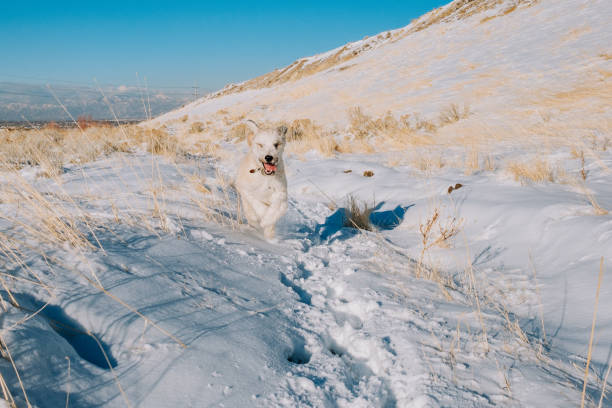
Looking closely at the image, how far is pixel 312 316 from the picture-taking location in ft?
8.08

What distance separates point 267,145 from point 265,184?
0.54 metres

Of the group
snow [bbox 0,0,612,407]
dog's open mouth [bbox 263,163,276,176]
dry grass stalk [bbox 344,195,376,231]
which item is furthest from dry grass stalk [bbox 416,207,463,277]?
dog's open mouth [bbox 263,163,276,176]

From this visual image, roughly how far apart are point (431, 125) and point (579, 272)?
8.72 meters

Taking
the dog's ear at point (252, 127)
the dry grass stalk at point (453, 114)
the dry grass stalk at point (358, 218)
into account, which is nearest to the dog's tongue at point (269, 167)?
the dog's ear at point (252, 127)

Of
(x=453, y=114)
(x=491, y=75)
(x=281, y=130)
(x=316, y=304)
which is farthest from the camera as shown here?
(x=491, y=75)

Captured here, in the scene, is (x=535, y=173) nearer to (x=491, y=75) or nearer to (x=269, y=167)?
(x=269, y=167)

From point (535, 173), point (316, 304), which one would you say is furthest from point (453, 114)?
point (316, 304)

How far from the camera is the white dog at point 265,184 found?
4258 mm

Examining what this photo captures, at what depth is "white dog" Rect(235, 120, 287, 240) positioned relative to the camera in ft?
14.0

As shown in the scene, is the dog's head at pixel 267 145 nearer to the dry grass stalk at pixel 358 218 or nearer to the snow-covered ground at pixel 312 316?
the snow-covered ground at pixel 312 316

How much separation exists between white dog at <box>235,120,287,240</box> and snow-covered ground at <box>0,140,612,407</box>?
36 centimetres

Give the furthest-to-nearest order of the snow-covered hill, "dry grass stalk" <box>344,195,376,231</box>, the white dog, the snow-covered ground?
1. the snow-covered hill
2. "dry grass stalk" <box>344,195,376,231</box>
3. the white dog
4. the snow-covered ground

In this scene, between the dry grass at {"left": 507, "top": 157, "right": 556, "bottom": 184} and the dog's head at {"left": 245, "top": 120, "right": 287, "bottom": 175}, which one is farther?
the dry grass at {"left": 507, "top": 157, "right": 556, "bottom": 184}

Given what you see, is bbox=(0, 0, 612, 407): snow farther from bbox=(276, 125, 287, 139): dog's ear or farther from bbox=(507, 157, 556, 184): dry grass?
bbox=(276, 125, 287, 139): dog's ear
